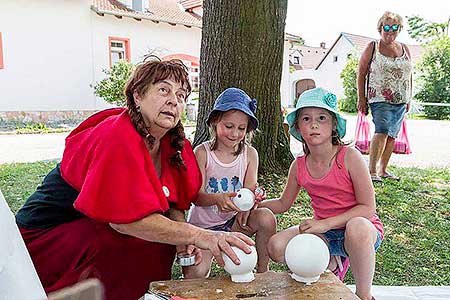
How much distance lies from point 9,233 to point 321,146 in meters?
1.41

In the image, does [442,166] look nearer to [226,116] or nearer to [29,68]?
[226,116]

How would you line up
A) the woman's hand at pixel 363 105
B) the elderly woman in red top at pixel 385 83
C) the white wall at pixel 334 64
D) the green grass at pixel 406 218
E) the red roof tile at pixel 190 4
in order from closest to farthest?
the green grass at pixel 406 218
the elderly woman in red top at pixel 385 83
the woman's hand at pixel 363 105
the red roof tile at pixel 190 4
the white wall at pixel 334 64

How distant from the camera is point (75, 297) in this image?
1.46 meters

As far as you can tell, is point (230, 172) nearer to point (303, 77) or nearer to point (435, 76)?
point (435, 76)

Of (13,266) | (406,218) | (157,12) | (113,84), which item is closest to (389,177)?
(406,218)

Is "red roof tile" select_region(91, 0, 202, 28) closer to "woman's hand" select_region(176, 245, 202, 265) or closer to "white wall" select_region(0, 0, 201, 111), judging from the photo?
"white wall" select_region(0, 0, 201, 111)

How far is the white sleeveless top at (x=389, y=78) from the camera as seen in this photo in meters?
4.05

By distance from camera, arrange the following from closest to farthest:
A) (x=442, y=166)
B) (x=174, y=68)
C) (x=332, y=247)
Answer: (x=174, y=68) < (x=332, y=247) < (x=442, y=166)

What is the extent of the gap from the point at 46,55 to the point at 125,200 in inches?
494

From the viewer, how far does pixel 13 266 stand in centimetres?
82

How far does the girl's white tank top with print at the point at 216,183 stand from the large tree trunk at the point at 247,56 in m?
1.47

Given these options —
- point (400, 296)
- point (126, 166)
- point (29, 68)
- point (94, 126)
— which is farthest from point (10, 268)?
point (29, 68)

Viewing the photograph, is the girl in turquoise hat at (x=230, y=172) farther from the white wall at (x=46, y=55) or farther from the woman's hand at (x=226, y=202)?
the white wall at (x=46, y=55)

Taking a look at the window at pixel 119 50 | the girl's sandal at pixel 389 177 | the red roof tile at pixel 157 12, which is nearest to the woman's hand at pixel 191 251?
the girl's sandal at pixel 389 177
